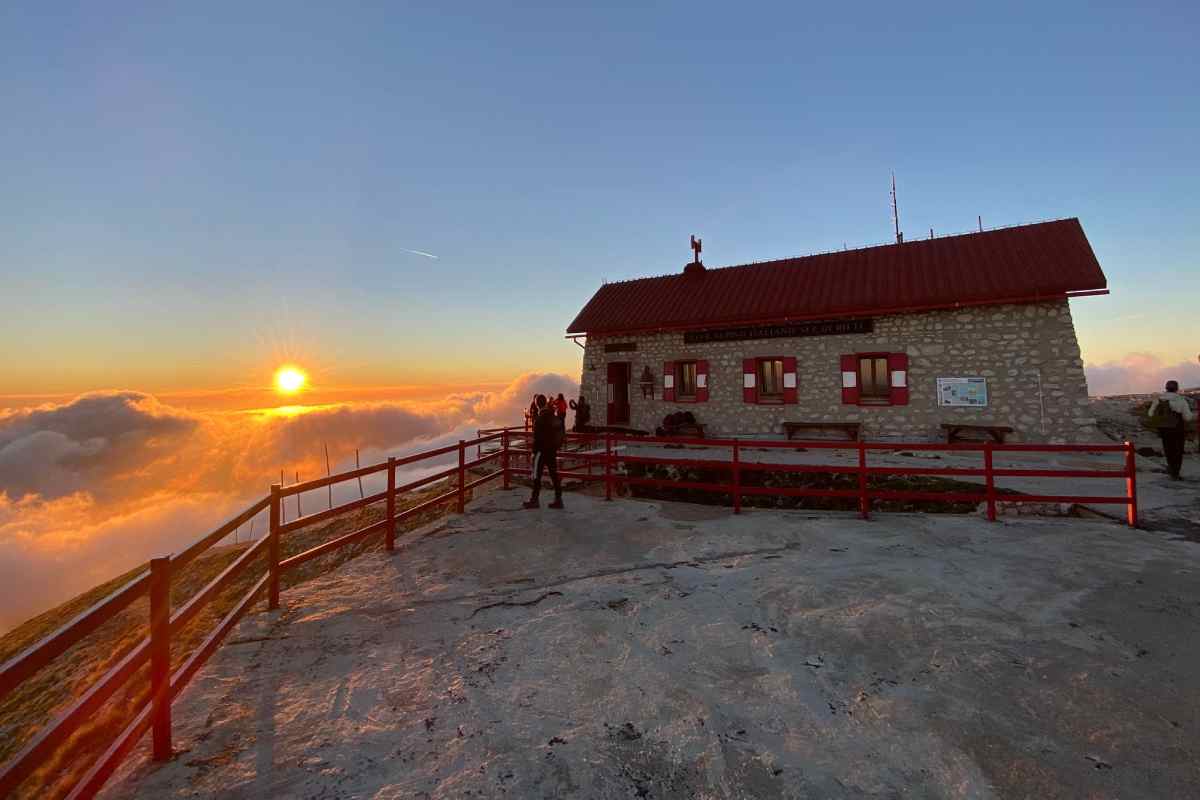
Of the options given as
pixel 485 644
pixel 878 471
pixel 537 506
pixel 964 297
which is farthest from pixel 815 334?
pixel 485 644

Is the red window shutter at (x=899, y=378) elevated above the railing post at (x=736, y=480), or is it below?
above

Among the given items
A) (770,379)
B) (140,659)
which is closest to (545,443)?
(140,659)

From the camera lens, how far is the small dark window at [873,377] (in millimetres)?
14445

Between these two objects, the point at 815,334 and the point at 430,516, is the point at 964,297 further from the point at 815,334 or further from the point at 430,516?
the point at 430,516

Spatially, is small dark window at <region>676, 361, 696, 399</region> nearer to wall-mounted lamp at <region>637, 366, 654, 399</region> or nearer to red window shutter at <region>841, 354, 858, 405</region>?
wall-mounted lamp at <region>637, 366, 654, 399</region>

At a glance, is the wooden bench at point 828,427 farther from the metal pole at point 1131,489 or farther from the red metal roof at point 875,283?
the metal pole at point 1131,489

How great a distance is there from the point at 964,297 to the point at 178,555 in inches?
639

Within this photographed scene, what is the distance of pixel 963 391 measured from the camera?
1338 cm

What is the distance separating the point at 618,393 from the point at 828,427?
23.8ft

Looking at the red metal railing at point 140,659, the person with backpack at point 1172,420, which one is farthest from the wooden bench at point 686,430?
the red metal railing at point 140,659

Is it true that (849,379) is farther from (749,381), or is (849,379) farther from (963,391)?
(749,381)

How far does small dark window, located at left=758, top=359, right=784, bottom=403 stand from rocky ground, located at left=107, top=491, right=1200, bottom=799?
1010 cm

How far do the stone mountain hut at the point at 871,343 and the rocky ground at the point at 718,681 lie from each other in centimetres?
819

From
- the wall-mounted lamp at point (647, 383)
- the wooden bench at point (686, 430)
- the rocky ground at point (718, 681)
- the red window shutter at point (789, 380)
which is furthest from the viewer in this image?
the wall-mounted lamp at point (647, 383)
